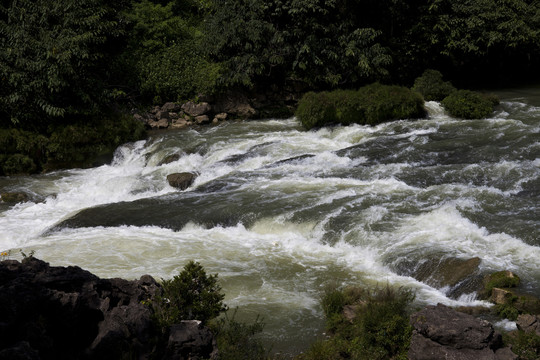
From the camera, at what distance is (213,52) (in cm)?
2333

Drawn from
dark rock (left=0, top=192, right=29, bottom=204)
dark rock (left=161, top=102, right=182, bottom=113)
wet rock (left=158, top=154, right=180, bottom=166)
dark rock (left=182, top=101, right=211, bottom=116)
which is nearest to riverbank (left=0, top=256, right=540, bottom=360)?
dark rock (left=0, top=192, right=29, bottom=204)

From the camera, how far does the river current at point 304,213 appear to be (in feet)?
29.6

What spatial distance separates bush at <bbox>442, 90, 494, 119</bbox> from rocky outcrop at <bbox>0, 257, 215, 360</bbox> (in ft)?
51.0

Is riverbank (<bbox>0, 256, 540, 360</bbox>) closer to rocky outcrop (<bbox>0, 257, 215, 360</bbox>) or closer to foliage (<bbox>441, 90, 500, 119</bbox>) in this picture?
rocky outcrop (<bbox>0, 257, 215, 360</bbox>)

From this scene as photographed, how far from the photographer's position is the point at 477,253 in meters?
9.11

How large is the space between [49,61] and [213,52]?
6.94 meters

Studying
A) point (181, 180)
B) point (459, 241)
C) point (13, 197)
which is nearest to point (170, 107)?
point (181, 180)

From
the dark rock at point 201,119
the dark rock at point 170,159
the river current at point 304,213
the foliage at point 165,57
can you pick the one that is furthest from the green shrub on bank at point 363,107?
the foliage at point 165,57

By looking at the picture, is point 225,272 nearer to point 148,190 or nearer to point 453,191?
point 453,191

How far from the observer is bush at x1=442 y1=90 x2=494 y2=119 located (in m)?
18.5

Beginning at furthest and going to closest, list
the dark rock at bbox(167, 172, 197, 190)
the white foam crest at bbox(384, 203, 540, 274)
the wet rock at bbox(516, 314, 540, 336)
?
the dark rock at bbox(167, 172, 197, 190)
the white foam crest at bbox(384, 203, 540, 274)
the wet rock at bbox(516, 314, 540, 336)

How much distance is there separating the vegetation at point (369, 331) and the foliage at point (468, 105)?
12.6 meters

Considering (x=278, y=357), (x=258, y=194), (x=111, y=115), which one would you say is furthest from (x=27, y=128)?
(x=278, y=357)

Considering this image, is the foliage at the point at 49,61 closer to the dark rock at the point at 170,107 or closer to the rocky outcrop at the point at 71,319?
the dark rock at the point at 170,107
